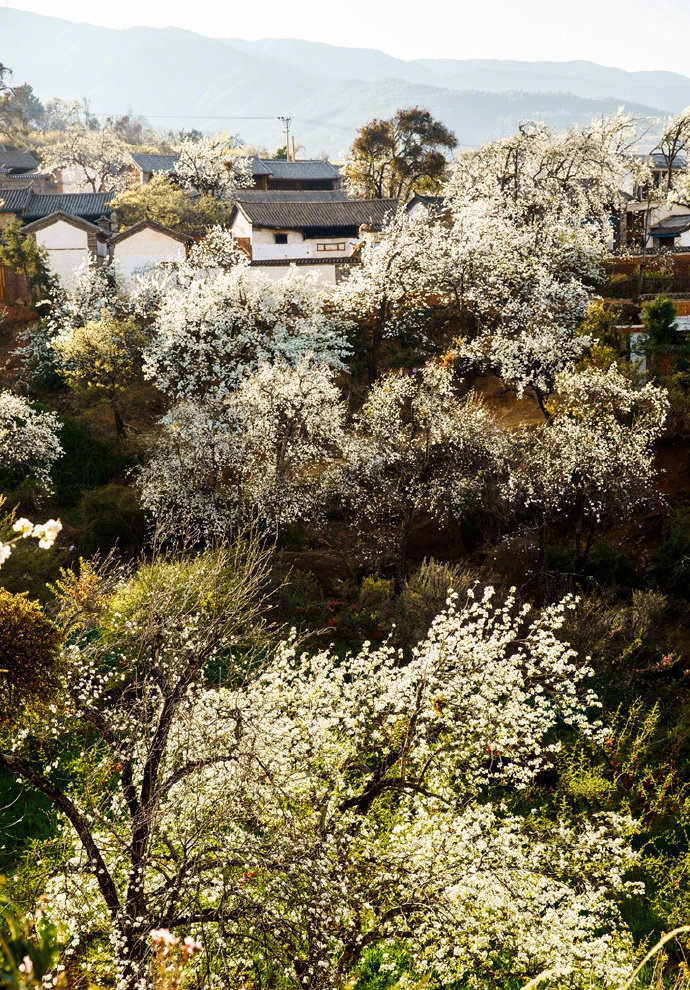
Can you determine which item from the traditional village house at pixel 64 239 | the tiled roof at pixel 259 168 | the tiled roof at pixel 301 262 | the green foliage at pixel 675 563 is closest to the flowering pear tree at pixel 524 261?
the tiled roof at pixel 301 262

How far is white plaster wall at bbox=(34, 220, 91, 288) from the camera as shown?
47031 millimetres

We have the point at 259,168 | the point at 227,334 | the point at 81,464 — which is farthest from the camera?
the point at 259,168

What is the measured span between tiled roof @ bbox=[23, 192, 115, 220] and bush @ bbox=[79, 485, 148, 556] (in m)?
34.4

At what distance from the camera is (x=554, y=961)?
9930 millimetres

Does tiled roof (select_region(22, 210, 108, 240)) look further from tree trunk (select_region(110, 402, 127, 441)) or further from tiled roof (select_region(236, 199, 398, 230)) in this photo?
tree trunk (select_region(110, 402, 127, 441))

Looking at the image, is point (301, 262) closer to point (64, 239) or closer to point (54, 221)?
point (64, 239)

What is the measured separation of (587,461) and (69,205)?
4467 centimetres

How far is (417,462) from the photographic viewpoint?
24.8 m

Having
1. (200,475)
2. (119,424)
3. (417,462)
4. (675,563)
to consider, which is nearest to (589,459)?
(675,563)

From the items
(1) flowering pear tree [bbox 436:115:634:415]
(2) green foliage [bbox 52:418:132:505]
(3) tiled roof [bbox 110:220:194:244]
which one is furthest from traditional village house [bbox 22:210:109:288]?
(1) flowering pear tree [bbox 436:115:634:415]

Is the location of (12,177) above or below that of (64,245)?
above

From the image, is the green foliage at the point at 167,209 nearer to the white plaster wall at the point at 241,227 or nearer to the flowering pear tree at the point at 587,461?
the white plaster wall at the point at 241,227

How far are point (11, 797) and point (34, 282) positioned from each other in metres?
34.2

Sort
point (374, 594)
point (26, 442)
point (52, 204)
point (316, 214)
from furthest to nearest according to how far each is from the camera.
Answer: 1. point (52, 204)
2. point (316, 214)
3. point (26, 442)
4. point (374, 594)
